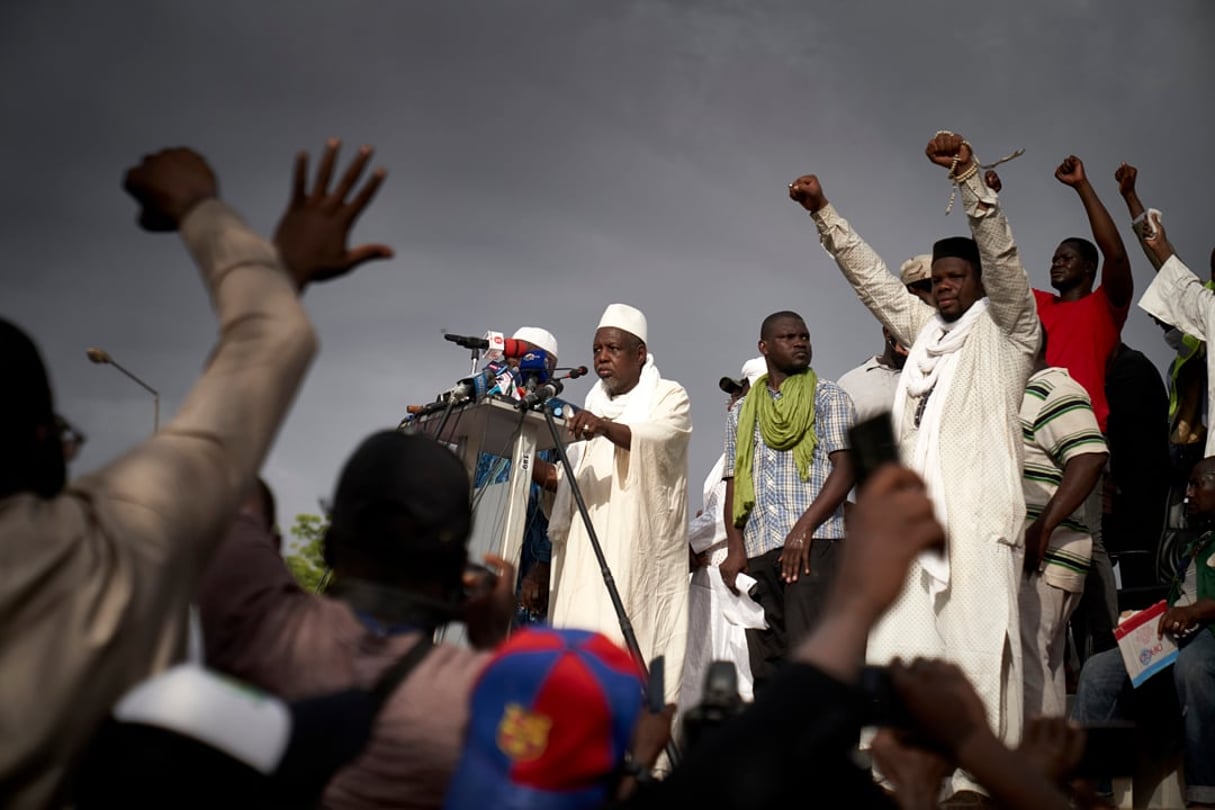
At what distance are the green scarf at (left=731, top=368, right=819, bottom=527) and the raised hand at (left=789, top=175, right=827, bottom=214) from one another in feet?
3.08

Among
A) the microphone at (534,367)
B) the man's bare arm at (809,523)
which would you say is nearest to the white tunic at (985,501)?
the man's bare arm at (809,523)

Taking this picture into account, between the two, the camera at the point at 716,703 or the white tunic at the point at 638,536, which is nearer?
the camera at the point at 716,703

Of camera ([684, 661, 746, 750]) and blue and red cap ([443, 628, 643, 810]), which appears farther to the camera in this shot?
camera ([684, 661, 746, 750])

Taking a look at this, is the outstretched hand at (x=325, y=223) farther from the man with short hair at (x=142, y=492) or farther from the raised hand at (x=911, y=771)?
the raised hand at (x=911, y=771)

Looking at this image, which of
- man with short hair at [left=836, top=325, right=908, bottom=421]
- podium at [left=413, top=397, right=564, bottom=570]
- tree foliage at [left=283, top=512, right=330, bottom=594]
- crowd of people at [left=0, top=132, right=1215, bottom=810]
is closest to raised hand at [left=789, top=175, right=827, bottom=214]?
man with short hair at [left=836, top=325, right=908, bottom=421]

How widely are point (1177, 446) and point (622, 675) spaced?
6.05 metres

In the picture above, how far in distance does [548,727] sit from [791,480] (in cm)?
480

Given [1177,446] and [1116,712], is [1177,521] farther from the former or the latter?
[1116,712]

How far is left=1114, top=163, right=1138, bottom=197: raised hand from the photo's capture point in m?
6.25

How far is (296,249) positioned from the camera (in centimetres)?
179

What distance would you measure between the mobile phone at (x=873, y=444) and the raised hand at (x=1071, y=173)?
206 inches

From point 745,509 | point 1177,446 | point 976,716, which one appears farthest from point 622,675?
point 1177,446

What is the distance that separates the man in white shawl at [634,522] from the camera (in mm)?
6441

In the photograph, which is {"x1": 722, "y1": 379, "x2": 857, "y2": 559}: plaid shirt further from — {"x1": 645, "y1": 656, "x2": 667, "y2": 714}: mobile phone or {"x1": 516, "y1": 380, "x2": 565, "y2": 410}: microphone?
{"x1": 645, "y1": 656, "x2": 667, "y2": 714}: mobile phone
